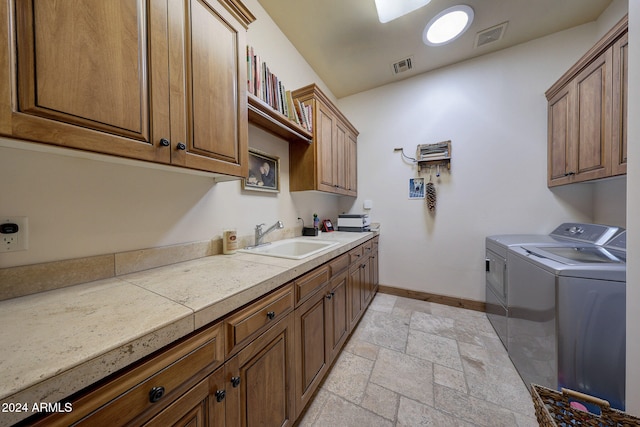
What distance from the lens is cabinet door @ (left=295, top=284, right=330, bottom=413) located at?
1.06 m

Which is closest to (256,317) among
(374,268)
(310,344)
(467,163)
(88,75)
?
(310,344)

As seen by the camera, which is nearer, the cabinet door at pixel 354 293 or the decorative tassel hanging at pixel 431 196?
the cabinet door at pixel 354 293

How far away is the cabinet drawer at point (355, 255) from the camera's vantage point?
5.72 feet

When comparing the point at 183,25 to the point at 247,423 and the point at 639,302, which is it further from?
the point at 639,302

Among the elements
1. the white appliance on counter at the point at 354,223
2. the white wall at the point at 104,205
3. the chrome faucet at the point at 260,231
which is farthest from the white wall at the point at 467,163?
the white wall at the point at 104,205

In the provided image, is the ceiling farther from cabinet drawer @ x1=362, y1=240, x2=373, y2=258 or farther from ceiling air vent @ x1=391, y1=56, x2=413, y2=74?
cabinet drawer @ x1=362, y1=240, x2=373, y2=258

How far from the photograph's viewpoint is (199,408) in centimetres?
60

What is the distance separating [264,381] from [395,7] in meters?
2.69

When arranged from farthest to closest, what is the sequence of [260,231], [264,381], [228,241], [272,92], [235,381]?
[260,231], [272,92], [228,241], [264,381], [235,381]

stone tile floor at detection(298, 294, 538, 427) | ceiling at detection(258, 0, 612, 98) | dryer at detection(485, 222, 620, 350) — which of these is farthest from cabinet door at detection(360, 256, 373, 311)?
ceiling at detection(258, 0, 612, 98)

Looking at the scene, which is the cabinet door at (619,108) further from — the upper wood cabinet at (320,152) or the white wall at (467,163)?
the upper wood cabinet at (320,152)

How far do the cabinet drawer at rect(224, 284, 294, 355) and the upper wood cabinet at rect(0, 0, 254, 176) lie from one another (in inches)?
26.1

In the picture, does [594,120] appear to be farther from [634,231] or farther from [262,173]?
[262,173]

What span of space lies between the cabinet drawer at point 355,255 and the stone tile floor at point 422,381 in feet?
2.31
